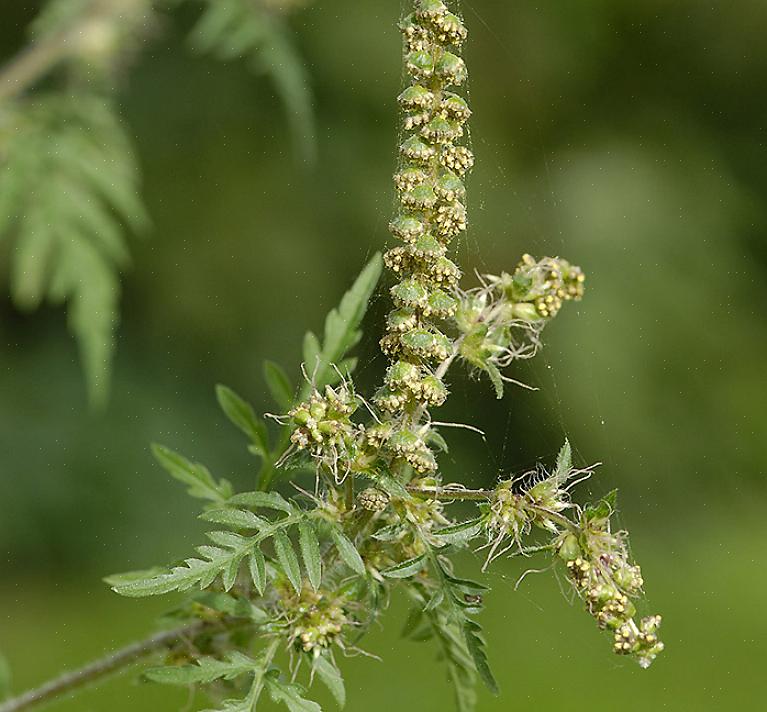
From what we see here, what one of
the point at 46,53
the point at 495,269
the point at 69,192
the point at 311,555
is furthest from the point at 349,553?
the point at 495,269

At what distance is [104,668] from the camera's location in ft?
4.85

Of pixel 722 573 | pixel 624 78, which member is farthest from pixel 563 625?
pixel 624 78

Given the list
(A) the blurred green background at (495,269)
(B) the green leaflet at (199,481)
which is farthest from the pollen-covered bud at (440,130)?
(A) the blurred green background at (495,269)

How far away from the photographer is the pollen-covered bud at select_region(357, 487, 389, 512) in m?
1.19

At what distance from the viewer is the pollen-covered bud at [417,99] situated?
1.13 metres

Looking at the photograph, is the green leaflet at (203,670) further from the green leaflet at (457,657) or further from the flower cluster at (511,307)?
the flower cluster at (511,307)

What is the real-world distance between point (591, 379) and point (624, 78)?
1929 millimetres

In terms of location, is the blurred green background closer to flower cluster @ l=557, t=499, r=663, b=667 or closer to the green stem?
the green stem

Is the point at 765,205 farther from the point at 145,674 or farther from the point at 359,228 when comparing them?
the point at 145,674

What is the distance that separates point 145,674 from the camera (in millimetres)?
1240

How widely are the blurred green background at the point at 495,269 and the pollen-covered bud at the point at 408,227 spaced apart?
14.4 ft

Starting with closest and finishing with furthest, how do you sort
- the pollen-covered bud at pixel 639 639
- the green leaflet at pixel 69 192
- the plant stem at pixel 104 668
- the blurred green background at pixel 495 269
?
the pollen-covered bud at pixel 639 639 < the plant stem at pixel 104 668 < the green leaflet at pixel 69 192 < the blurred green background at pixel 495 269

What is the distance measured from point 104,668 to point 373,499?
1.74 ft

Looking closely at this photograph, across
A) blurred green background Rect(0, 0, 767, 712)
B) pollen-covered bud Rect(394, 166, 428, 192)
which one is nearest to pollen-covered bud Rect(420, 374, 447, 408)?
pollen-covered bud Rect(394, 166, 428, 192)
